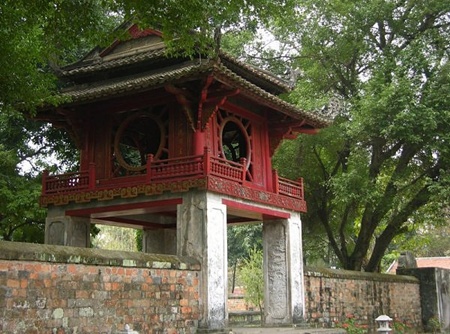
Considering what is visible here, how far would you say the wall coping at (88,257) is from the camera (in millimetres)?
8673

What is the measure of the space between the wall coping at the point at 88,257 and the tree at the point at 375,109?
797cm

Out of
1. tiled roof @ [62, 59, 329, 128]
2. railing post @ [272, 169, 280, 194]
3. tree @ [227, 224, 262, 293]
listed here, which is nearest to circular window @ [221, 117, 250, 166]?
railing post @ [272, 169, 280, 194]

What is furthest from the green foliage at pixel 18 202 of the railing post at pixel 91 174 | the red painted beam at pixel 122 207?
the railing post at pixel 91 174

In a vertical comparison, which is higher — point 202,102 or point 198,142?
point 202,102

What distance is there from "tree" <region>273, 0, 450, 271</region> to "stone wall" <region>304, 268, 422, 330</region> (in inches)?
64.1

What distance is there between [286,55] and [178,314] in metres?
13.5

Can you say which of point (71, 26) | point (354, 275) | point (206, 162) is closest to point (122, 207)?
point (206, 162)

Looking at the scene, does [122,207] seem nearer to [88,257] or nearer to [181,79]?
[181,79]

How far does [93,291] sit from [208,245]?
3287mm

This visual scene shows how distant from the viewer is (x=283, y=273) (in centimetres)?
1523

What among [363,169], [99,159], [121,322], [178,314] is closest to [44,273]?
[121,322]

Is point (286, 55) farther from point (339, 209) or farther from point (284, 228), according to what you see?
point (284, 228)

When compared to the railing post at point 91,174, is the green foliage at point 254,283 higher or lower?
lower

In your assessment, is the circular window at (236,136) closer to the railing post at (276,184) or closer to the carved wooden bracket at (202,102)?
the railing post at (276,184)
